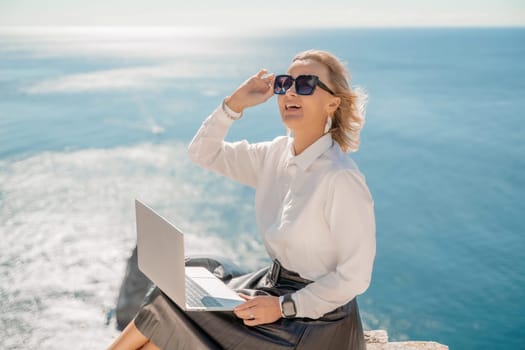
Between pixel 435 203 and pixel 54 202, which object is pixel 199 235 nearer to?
pixel 54 202

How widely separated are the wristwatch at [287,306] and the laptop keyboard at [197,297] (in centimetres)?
22

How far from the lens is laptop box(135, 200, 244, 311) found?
73.7 inches

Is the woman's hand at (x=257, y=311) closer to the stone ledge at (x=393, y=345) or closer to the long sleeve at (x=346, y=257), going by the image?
the long sleeve at (x=346, y=257)

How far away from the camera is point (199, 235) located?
Result: 1335 centimetres

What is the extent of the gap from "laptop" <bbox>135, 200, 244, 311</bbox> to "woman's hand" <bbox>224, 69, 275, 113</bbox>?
709mm

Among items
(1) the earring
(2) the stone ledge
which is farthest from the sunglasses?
(2) the stone ledge

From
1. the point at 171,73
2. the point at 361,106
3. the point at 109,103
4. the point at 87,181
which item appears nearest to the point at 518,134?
the point at 87,181

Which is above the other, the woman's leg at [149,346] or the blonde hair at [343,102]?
the blonde hair at [343,102]

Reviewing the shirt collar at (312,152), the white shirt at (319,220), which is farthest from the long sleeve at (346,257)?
the shirt collar at (312,152)

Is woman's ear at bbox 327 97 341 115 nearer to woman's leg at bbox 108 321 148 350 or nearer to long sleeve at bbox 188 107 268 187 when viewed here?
long sleeve at bbox 188 107 268 187

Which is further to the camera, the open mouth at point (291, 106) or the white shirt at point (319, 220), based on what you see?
the open mouth at point (291, 106)

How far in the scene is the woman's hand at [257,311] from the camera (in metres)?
1.92

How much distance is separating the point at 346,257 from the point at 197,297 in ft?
1.76

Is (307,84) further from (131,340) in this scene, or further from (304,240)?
(131,340)
